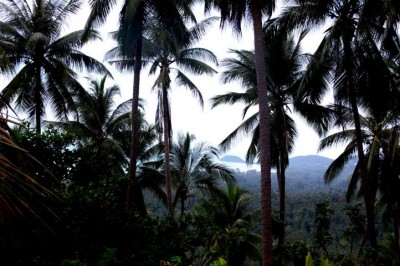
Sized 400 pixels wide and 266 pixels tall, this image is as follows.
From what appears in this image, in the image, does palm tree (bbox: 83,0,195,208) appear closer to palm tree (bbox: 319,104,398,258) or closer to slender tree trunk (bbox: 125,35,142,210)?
slender tree trunk (bbox: 125,35,142,210)

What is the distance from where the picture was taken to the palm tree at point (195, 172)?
835 inches

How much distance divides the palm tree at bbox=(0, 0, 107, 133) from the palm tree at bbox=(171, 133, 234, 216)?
798 cm

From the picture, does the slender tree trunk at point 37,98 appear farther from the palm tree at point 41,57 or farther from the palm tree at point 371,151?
the palm tree at point 371,151

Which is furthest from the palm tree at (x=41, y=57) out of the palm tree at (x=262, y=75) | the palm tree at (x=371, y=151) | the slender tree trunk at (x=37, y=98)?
the palm tree at (x=371, y=151)

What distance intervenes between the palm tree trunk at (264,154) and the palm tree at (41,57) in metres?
8.19

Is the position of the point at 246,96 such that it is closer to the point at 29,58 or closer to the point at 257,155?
the point at 257,155

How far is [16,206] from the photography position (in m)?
1.13

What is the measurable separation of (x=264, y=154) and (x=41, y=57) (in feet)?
36.8

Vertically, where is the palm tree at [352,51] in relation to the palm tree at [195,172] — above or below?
above

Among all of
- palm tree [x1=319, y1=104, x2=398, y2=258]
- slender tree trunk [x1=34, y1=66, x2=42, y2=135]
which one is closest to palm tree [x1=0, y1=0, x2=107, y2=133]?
slender tree trunk [x1=34, y1=66, x2=42, y2=135]

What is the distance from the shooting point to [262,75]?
8703 mm

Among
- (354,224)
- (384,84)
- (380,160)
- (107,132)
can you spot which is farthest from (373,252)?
(107,132)

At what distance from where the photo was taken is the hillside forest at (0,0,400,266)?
25.1 feet

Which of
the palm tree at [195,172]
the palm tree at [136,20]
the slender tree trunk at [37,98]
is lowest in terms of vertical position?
the palm tree at [195,172]
